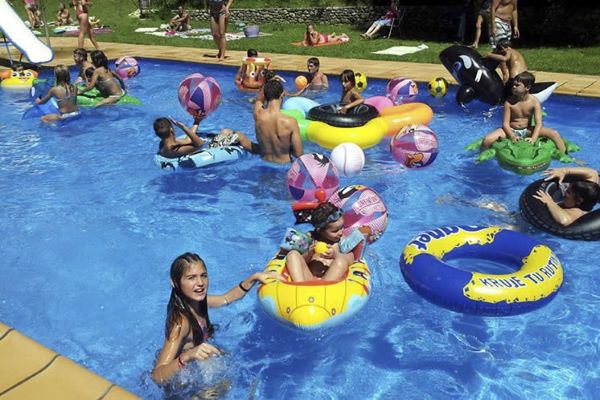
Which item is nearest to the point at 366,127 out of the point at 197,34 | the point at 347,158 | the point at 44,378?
the point at 347,158

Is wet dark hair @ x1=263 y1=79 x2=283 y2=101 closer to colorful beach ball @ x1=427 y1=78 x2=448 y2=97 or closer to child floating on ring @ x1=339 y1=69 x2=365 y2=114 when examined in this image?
child floating on ring @ x1=339 y1=69 x2=365 y2=114

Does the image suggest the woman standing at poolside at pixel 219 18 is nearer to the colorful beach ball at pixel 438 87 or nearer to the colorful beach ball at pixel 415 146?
the colorful beach ball at pixel 438 87

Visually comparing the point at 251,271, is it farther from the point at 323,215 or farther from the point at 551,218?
the point at 551,218

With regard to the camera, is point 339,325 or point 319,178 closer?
point 339,325

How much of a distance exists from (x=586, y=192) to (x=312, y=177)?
8.36 feet

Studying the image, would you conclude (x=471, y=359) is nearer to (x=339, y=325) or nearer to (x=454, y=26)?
(x=339, y=325)

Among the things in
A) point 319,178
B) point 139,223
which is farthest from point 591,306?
point 139,223

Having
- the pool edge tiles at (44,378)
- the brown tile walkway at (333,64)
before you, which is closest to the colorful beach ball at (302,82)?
the brown tile walkway at (333,64)

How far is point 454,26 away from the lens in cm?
1731

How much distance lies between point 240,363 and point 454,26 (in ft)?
50.9

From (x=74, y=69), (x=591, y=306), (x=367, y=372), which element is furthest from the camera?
(x=74, y=69)

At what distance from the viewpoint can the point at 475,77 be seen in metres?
9.49

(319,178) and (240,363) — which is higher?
(319,178)

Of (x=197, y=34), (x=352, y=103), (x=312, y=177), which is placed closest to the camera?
(x=312, y=177)
